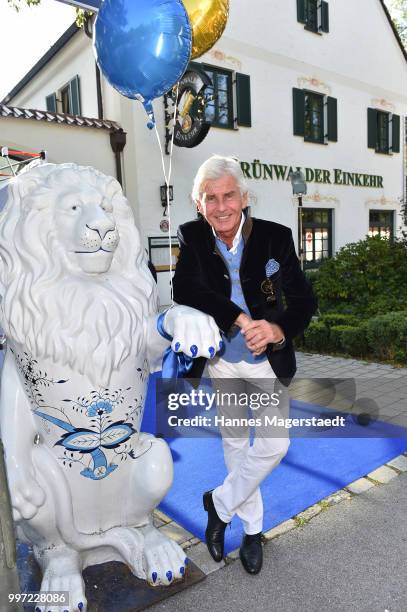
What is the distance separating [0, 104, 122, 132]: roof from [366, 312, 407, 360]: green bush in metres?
4.95

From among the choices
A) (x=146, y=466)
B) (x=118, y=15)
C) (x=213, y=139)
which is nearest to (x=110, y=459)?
(x=146, y=466)

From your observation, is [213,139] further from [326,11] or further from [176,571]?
[176,571]

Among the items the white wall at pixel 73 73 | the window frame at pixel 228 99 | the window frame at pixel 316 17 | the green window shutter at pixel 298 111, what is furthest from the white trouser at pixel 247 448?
the window frame at pixel 316 17

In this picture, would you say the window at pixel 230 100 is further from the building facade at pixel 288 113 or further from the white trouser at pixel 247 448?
the white trouser at pixel 247 448

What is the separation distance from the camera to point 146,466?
6.15ft

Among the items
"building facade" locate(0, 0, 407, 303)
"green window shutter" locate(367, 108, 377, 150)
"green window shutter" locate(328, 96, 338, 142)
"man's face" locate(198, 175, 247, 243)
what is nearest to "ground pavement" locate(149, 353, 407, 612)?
"man's face" locate(198, 175, 247, 243)

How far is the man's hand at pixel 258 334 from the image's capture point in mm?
1763

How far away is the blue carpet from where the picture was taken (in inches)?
98.7

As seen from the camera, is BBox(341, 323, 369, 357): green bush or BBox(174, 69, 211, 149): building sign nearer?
BBox(341, 323, 369, 357): green bush

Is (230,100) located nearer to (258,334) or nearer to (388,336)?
(388,336)

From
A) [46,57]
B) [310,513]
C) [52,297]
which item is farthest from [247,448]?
[46,57]

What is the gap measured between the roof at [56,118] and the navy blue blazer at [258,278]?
5.99 meters

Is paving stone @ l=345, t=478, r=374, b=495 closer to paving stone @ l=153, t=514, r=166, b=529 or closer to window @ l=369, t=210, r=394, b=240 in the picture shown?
paving stone @ l=153, t=514, r=166, b=529

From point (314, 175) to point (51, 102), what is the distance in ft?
19.1
